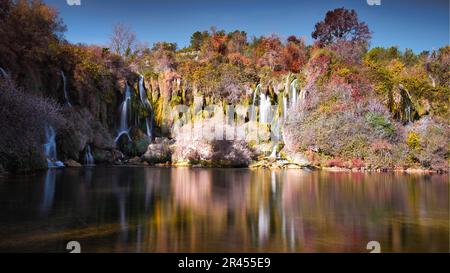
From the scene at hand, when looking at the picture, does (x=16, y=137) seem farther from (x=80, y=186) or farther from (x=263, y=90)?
(x=263, y=90)

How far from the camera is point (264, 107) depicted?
3872cm

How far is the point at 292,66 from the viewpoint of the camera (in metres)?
44.2

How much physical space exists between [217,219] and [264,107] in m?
29.8

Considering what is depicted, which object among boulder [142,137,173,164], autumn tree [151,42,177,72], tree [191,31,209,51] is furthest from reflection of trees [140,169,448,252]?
tree [191,31,209,51]

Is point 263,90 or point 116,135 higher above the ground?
point 263,90

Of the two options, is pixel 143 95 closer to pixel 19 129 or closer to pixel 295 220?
pixel 19 129

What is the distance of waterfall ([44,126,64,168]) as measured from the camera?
25.5 m

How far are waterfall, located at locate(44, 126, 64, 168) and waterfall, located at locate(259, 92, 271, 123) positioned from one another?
18.6 meters

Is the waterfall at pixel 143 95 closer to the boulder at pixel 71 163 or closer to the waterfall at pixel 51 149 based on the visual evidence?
the boulder at pixel 71 163

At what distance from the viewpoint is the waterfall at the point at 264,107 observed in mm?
37969

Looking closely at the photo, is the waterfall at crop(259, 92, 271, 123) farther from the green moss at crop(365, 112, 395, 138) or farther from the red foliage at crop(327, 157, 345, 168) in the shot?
the green moss at crop(365, 112, 395, 138)

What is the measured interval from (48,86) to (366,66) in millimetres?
27973

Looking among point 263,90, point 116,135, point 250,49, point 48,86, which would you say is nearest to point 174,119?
point 116,135

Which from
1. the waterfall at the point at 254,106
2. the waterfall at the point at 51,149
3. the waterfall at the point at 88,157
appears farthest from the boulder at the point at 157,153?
the waterfall at the point at 254,106
